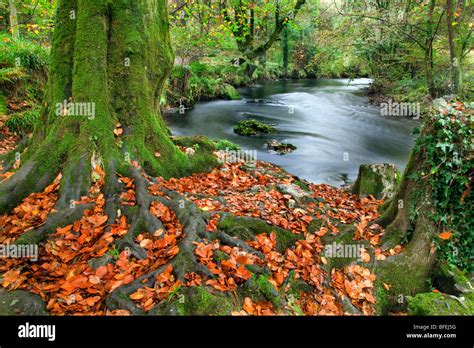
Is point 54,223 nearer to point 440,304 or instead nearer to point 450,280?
point 440,304

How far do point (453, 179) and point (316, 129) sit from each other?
1283 cm

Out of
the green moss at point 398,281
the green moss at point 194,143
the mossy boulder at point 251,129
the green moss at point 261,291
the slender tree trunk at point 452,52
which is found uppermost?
the slender tree trunk at point 452,52

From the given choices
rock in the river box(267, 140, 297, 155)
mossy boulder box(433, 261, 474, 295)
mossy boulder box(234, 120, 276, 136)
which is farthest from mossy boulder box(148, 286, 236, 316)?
mossy boulder box(234, 120, 276, 136)

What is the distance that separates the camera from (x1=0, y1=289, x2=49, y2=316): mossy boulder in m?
2.90

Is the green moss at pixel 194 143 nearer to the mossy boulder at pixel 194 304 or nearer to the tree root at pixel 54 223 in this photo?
the tree root at pixel 54 223

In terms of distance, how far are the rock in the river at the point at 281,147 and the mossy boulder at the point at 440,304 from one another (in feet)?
29.3

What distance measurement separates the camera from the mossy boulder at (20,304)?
114 inches

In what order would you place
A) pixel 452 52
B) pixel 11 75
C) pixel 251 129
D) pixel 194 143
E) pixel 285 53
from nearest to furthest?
1. pixel 194 143
2. pixel 11 75
3. pixel 452 52
4. pixel 251 129
5. pixel 285 53

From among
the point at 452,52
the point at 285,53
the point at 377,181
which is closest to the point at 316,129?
the point at 452,52

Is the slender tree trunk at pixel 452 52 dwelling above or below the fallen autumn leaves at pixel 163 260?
above

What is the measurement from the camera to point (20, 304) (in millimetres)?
2957

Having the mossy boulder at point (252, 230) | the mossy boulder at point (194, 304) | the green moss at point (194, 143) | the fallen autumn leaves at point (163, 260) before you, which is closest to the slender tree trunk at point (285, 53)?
the green moss at point (194, 143)

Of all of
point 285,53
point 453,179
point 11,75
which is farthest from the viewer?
point 285,53
